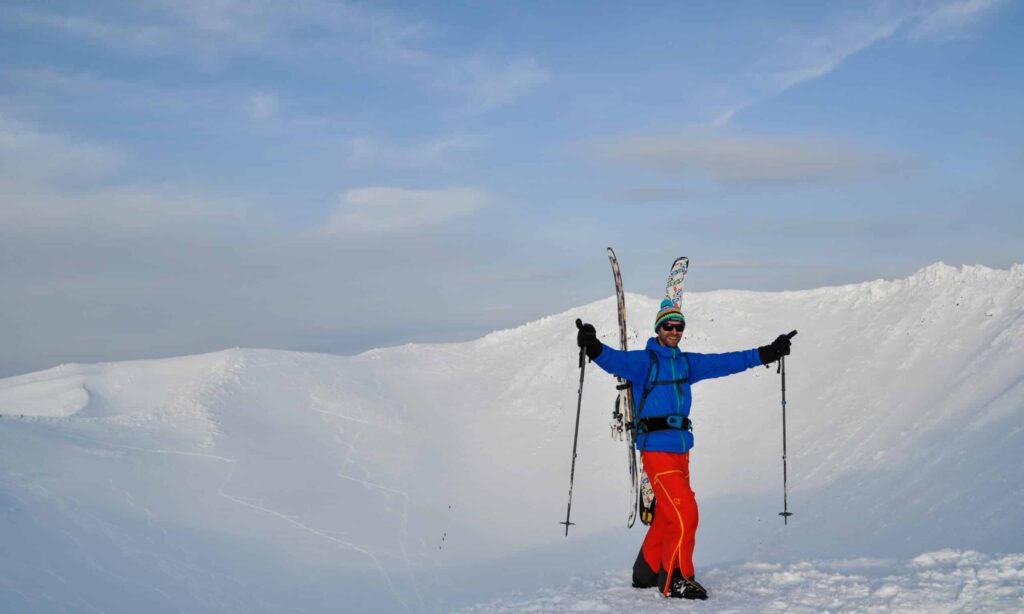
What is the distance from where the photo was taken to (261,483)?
55.0 ft

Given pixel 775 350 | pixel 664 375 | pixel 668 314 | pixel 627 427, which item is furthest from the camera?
pixel 627 427

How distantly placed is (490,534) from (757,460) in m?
6.95

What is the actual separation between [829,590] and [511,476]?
13702 millimetres

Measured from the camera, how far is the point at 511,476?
20141 millimetres

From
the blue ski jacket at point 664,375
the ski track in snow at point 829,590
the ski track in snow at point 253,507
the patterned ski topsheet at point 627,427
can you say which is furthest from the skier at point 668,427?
the ski track in snow at point 253,507

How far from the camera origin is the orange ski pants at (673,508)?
23.0 ft

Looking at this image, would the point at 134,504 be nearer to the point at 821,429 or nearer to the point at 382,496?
the point at 382,496

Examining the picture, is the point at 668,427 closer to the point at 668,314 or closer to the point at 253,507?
the point at 668,314

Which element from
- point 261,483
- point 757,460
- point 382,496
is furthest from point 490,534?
point 757,460

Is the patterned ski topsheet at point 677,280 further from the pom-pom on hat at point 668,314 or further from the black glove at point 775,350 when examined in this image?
the black glove at point 775,350

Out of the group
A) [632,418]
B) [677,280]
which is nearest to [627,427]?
[632,418]

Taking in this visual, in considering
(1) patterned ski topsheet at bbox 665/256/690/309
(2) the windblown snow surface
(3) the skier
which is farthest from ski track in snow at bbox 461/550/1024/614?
(1) patterned ski topsheet at bbox 665/256/690/309

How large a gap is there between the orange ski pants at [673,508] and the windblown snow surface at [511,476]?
435 mm

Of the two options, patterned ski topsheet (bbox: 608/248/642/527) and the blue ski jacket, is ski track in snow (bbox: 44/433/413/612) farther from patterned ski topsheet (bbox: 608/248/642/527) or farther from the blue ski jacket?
the blue ski jacket
